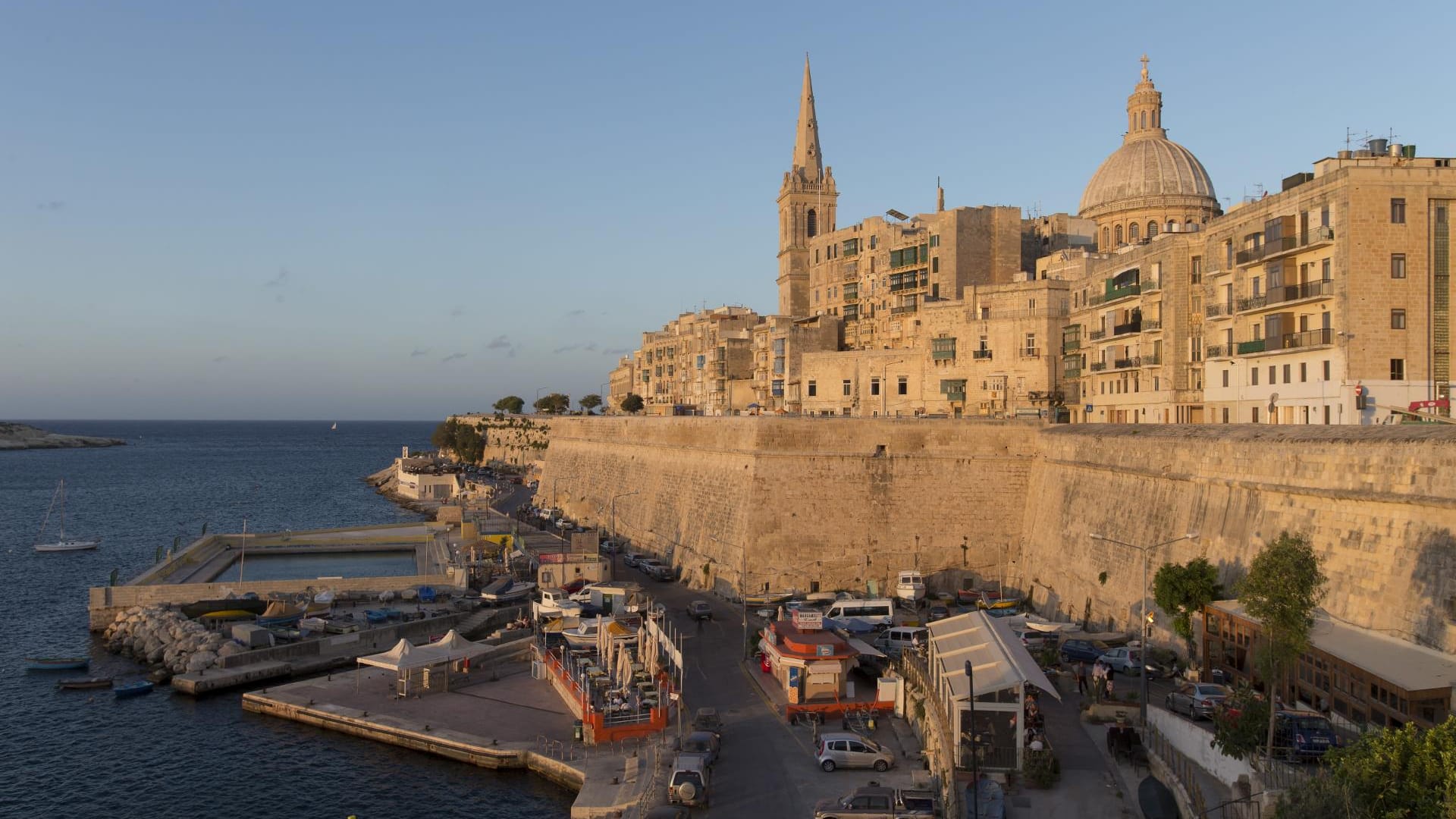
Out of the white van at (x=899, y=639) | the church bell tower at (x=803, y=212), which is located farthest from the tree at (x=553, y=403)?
the white van at (x=899, y=639)

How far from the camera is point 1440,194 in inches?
1112

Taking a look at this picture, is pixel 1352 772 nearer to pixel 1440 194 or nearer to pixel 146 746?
pixel 1440 194

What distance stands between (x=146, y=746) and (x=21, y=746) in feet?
11.4

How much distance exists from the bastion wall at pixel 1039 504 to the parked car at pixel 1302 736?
3.47 metres

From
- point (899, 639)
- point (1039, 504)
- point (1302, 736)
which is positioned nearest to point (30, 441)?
point (1039, 504)

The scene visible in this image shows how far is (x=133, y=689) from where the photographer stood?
32.0 m

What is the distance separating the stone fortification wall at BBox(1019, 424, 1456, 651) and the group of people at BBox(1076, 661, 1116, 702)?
14.2 ft

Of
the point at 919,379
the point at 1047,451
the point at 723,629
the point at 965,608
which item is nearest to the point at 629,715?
the point at 723,629

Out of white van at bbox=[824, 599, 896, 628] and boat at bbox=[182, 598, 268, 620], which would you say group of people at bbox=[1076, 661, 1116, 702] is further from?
boat at bbox=[182, 598, 268, 620]

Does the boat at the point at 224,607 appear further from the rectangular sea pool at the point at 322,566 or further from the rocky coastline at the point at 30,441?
the rocky coastline at the point at 30,441

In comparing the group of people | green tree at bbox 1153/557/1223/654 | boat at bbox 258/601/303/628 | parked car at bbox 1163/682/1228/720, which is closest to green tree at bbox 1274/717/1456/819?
parked car at bbox 1163/682/1228/720

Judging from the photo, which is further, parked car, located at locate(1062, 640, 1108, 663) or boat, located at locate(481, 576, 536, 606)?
boat, located at locate(481, 576, 536, 606)

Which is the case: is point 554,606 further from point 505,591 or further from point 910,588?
point 910,588

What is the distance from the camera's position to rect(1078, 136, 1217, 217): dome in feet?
188
